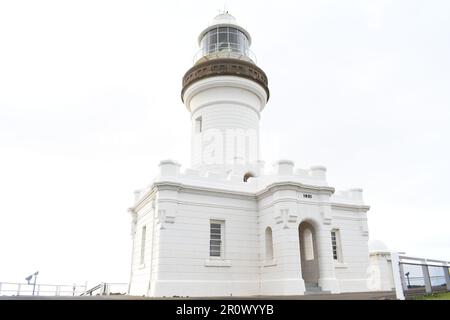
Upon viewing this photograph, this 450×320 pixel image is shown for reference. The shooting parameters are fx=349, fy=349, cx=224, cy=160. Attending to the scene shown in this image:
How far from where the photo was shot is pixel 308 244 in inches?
598

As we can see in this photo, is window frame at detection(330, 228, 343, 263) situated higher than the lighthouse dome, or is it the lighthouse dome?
the lighthouse dome

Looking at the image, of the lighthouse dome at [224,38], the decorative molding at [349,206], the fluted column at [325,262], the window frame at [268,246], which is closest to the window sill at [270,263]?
the window frame at [268,246]

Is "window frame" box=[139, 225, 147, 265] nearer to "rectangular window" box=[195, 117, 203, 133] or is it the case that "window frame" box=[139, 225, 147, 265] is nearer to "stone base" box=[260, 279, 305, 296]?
"stone base" box=[260, 279, 305, 296]

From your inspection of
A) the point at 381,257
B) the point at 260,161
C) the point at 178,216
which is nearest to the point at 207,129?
the point at 260,161

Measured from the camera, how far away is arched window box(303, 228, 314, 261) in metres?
14.9

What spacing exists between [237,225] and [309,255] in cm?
369

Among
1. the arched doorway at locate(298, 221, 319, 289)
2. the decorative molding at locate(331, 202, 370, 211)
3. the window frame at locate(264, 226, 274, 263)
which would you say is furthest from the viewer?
the decorative molding at locate(331, 202, 370, 211)

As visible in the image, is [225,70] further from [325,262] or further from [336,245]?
[325,262]

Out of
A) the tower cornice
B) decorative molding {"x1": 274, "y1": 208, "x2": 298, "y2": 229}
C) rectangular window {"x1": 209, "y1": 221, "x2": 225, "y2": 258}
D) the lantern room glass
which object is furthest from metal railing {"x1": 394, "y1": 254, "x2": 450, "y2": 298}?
the lantern room glass

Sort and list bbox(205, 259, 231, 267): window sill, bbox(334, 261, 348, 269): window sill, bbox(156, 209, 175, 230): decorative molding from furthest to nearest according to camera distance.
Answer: bbox(334, 261, 348, 269): window sill < bbox(205, 259, 231, 267): window sill < bbox(156, 209, 175, 230): decorative molding

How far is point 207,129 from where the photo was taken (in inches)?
673

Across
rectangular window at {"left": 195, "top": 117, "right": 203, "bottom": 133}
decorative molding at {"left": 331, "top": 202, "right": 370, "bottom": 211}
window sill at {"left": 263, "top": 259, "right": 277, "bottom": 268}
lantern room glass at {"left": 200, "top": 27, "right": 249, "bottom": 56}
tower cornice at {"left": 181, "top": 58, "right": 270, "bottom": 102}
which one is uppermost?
lantern room glass at {"left": 200, "top": 27, "right": 249, "bottom": 56}

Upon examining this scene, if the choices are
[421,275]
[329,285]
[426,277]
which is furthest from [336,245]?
[421,275]

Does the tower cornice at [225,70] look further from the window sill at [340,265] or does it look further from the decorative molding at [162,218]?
the window sill at [340,265]
